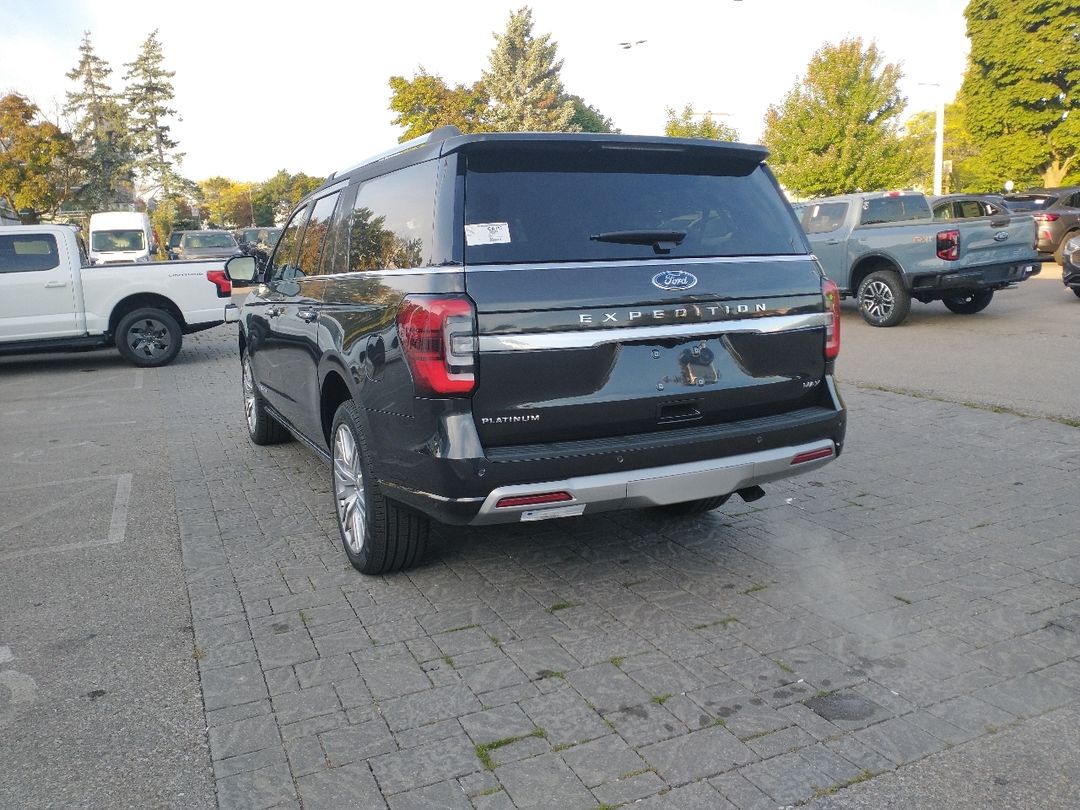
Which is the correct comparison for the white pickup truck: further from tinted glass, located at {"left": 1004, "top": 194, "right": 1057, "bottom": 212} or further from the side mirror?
tinted glass, located at {"left": 1004, "top": 194, "right": 1057, "bottom": 212}

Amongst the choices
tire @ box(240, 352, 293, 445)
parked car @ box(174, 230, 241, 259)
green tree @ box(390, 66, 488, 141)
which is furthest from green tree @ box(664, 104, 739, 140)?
tire @ box(240, 352, 293, 445)

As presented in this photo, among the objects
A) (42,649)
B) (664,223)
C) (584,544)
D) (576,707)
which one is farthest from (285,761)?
(664,223)

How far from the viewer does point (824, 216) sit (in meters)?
14.6

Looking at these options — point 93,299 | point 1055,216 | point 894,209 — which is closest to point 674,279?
point 93,299

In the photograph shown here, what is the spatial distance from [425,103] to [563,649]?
50.5 metres

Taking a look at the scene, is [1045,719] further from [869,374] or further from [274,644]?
[869,374]

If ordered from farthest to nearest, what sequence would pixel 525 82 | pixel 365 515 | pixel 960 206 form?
pixel 525 82 < pixel 960 206 < pixel 365 515

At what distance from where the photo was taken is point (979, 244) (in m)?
12.7

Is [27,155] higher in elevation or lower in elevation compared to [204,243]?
higher

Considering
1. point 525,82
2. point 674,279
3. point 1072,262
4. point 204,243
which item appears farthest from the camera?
point 525,82

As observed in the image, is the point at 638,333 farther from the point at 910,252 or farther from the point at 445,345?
the point at 910,252

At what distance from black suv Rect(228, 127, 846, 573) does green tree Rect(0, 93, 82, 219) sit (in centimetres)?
4068

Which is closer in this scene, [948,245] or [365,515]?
[365,515]

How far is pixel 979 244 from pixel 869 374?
4.12 m
